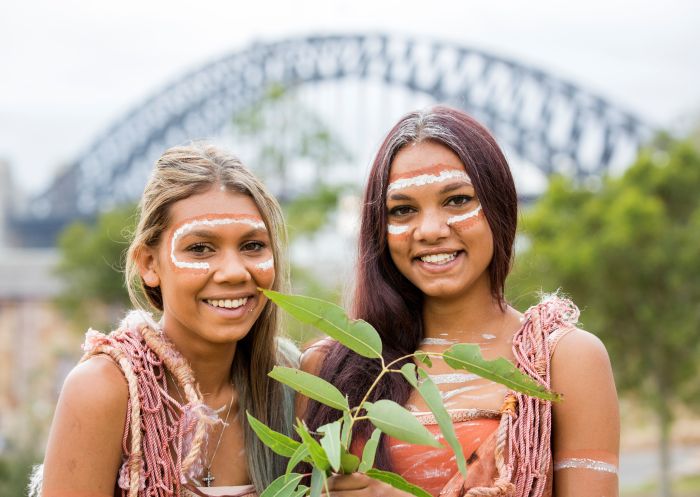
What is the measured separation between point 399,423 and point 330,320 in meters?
0.32

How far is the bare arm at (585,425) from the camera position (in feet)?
9.66

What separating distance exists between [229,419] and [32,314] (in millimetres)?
26012

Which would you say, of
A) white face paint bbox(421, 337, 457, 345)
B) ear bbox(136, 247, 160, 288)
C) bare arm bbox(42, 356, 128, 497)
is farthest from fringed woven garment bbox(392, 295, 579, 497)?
ear bbox(136, 247, 160, 288)

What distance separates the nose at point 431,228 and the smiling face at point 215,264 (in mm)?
498

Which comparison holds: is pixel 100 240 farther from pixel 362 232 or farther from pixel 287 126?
pixel 362 232

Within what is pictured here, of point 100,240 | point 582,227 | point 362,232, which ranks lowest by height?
point 362,232

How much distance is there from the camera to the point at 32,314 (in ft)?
91.7

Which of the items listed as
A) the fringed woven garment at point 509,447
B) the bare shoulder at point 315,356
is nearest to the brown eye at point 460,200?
the fringed woven garment at point 509,447

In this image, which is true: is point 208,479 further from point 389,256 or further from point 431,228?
point 431,228

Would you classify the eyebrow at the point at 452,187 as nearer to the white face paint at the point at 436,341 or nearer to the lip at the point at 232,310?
the white face paint at the point at 436,341

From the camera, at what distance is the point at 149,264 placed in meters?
3.36

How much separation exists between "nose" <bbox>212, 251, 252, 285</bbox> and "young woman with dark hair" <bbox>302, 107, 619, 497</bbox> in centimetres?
44

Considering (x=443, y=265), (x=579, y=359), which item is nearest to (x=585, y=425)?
(x=579, y=359)

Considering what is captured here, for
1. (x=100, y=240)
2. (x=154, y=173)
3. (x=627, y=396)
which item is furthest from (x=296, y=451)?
(x=100, y=240)
